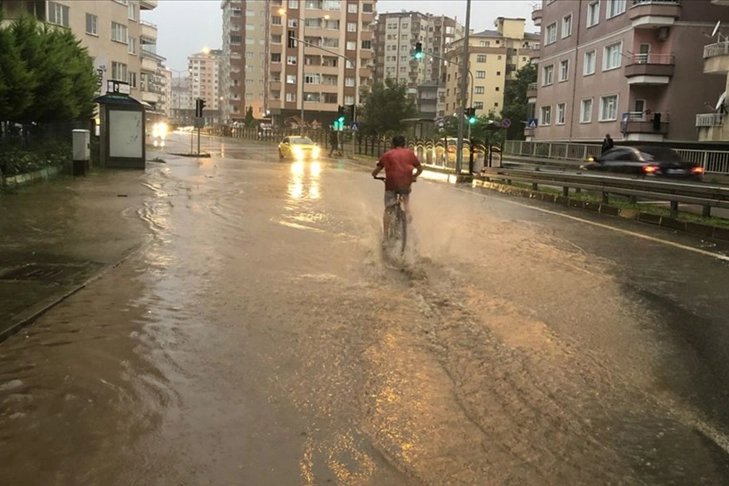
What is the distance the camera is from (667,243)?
12602mm

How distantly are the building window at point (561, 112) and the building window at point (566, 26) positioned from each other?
4796mm

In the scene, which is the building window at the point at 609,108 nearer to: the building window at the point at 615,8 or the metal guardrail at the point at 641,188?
the building window at the point at 615,8

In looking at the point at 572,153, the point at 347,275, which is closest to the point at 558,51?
the point at 572,153

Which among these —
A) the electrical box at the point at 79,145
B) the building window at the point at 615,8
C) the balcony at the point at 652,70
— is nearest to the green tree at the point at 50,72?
the electrical box at the point at 79,145

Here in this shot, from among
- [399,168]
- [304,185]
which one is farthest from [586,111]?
[399,168]

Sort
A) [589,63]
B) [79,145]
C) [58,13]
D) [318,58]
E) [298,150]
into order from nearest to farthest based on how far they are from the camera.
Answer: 1. [79,145]
2. [298,150]
3. [589,63]
4. [58,13]
5. [318,58]

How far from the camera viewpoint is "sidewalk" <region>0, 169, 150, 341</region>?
7.50m

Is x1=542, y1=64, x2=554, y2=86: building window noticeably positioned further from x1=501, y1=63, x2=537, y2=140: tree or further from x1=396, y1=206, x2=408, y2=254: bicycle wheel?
x1=396, y1=206, x2=408, y2=254: bicycle wheel

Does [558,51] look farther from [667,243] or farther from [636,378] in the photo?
[636,378]

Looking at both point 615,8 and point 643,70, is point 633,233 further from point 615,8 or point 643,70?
point 615,8

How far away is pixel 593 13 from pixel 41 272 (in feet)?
147

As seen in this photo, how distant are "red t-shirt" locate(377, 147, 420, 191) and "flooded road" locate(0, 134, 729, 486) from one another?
1227mm

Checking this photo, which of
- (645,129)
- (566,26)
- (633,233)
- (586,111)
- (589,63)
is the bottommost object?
(633,233)

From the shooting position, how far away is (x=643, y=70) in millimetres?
39781
